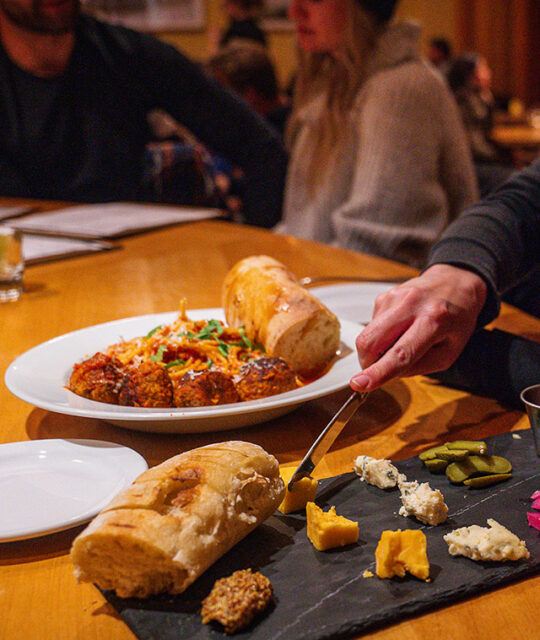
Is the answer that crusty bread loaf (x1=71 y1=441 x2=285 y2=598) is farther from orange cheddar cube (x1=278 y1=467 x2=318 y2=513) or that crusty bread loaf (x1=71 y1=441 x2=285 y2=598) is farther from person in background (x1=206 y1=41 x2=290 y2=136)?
person in background (x1=206 y1=41 x2=290 y2=136)

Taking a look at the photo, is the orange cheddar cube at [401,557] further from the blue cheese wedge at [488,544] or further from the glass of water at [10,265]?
the glass of water at [10,265]

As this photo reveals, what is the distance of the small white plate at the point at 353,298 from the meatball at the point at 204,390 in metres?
0.54

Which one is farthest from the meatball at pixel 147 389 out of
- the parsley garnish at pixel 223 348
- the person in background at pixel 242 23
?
the person in background at pixel 242 23

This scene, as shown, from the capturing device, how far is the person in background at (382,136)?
110 inches

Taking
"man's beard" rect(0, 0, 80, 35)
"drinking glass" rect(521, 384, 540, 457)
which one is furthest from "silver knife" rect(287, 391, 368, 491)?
"man's beard" rect(0, 0, 80, 35)

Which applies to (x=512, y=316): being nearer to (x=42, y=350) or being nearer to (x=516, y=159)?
(x=42, y=350)

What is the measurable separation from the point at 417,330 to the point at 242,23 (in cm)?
655

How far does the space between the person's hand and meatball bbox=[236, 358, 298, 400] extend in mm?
118

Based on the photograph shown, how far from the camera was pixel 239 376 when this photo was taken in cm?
116

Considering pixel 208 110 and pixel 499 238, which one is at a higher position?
pixel 499 238

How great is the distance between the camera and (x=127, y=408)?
42.6 inches

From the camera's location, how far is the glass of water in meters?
1.95

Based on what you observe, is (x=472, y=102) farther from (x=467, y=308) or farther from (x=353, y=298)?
(x=467, y=308)

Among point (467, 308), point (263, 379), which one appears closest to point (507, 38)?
point (467, 308)
